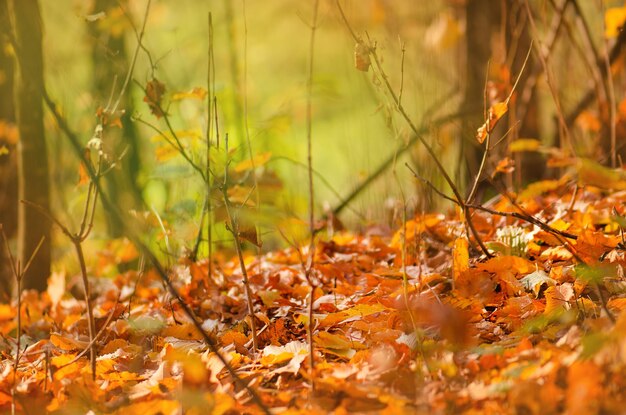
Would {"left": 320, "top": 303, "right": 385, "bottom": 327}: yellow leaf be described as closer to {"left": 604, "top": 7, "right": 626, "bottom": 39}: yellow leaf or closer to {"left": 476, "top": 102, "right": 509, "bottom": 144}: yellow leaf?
{"left": 476, "top": 102, "right": 509, "bottom": 144}: yellow leaf

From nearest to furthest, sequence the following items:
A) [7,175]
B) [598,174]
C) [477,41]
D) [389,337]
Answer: [598,174] → [389,337] → [477,41] → [7,175]

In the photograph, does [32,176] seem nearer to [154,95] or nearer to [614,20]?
[154,95]

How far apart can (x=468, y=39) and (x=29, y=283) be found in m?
2.81

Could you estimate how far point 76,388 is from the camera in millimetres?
1454

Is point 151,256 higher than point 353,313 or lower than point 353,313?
higher

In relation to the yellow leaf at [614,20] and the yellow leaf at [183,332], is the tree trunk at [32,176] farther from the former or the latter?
the yellow leaf at [614,20]

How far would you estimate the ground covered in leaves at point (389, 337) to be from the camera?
124 cm

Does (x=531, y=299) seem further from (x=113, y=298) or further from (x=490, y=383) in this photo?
(x=113, y=298)

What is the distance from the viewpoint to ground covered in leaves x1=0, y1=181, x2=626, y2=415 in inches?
48.6

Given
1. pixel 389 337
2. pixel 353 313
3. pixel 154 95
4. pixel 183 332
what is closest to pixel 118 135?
pixel 154 95

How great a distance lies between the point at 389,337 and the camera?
161cm

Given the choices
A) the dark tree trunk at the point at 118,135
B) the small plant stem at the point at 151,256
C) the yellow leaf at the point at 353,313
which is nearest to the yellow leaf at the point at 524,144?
the yellow leaf at the point at 353,313

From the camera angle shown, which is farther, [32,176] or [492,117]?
[32,176]

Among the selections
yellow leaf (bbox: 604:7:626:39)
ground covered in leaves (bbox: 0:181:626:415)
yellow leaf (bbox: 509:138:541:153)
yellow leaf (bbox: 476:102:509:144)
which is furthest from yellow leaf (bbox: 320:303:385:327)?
yellow leaf (bbox: 604:7:626:39)
